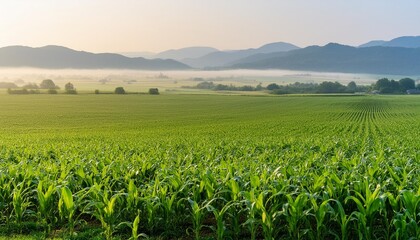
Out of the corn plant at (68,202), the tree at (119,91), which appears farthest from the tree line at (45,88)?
the corn plant at (68,202)

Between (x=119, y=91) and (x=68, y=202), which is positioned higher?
(x=68, y=202)

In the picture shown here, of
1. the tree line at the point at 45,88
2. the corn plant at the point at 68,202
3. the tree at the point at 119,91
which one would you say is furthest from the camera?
the tree at the point at 119,91

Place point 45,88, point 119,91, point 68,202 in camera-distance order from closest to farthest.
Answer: point 68,202 < point 119,91 < point 45,88

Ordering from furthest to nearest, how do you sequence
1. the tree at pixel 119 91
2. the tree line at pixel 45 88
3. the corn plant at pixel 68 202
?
the tree at pixel 119 91 → the tree line at pixel 45 88 → the corn plant at pixel 68 202

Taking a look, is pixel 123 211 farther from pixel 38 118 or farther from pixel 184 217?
pixel 38 118

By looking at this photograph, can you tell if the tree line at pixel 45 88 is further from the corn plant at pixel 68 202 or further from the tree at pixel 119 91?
the corn plant at pixel 68 202

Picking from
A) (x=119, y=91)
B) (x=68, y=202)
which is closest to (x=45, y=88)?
(x=119, y=91)

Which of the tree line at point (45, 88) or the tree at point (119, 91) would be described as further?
the tree at point (119, 91)

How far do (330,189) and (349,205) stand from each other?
862 millimetres

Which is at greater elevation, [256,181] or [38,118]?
[256,181]

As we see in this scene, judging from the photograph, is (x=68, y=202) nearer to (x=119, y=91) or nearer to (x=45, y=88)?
(x=119, y=91)

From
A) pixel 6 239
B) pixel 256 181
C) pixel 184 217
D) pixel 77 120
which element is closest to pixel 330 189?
pixel 256 181

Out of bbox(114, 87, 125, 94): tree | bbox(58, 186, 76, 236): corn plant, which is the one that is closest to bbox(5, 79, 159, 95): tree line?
bbox(114, 87, 125, 94): tree

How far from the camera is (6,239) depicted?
7.64 m
